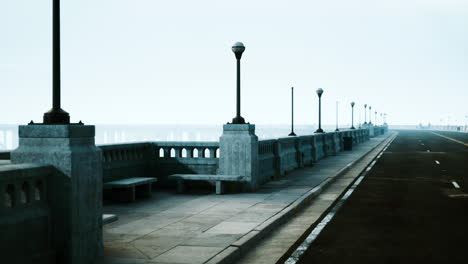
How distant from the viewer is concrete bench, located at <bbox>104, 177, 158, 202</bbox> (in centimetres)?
1345

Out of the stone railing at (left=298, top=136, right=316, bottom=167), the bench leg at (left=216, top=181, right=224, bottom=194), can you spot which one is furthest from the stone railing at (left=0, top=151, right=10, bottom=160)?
the stone railing at (left=298, top=136, right=316, bottom=167)

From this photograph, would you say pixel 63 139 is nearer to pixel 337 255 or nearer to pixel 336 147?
pixel 337 255

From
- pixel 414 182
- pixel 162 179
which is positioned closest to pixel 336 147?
pixel 414 182

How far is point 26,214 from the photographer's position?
6574 millimetres

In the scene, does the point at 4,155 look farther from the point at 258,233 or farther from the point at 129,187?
the point at 258,233

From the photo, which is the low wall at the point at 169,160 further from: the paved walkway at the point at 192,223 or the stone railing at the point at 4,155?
the stone railing at the point at 4,155

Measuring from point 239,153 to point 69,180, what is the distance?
375 inches

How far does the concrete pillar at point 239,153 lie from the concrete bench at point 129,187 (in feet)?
→ 8.62

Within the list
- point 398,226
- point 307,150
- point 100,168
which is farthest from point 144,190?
point 307,150

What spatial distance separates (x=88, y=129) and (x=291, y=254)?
3.64 m

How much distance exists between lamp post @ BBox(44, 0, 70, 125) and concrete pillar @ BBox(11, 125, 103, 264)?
261mm

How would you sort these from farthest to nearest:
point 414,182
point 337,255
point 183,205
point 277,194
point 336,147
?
point 336,147 < point 414,182 < point 277,194 < point 183,205 < point 337,255

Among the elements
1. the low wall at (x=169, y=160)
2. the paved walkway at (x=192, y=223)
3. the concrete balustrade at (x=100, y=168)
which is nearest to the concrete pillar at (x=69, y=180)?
the concrete balustrade at (x=100, y=168)

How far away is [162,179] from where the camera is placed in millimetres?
17297
